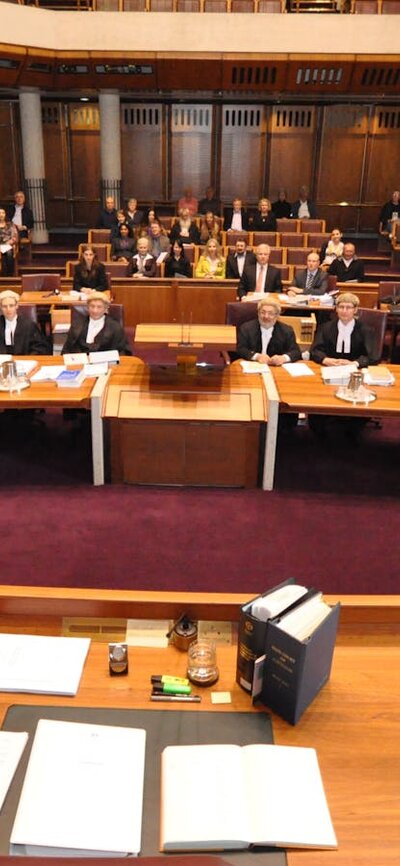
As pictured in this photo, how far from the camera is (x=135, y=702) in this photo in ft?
6.14

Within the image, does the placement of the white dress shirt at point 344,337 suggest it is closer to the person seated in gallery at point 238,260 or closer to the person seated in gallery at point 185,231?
the person seated in gallery at point 238,260

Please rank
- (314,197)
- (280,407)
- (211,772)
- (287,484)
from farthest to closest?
(314,197)
(287,484)
(280,407)
(211,772)

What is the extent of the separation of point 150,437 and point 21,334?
184 cm

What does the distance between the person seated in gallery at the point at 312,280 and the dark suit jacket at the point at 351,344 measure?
2.29m

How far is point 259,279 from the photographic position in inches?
324

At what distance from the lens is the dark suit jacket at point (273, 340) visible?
5699 millimetres

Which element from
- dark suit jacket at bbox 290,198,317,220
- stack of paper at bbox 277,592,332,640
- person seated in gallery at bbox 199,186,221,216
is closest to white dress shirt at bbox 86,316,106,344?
stack of paper at bbox 277,592,332,640

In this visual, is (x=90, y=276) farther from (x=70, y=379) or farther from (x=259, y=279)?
(x=70, y=379)

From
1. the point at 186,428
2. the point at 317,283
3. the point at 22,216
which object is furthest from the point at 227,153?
the point at 186,428

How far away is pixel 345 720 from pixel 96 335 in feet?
14.6

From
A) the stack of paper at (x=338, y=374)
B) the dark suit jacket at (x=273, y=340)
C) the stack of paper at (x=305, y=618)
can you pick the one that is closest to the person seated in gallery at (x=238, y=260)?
the dark suit jacket at (x=273, y=340)

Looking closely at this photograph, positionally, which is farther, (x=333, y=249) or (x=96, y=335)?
(x=333, y=249)

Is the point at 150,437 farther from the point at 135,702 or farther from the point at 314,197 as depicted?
the point at 314,197

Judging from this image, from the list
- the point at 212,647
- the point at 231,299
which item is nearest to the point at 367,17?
the point at 231,299
